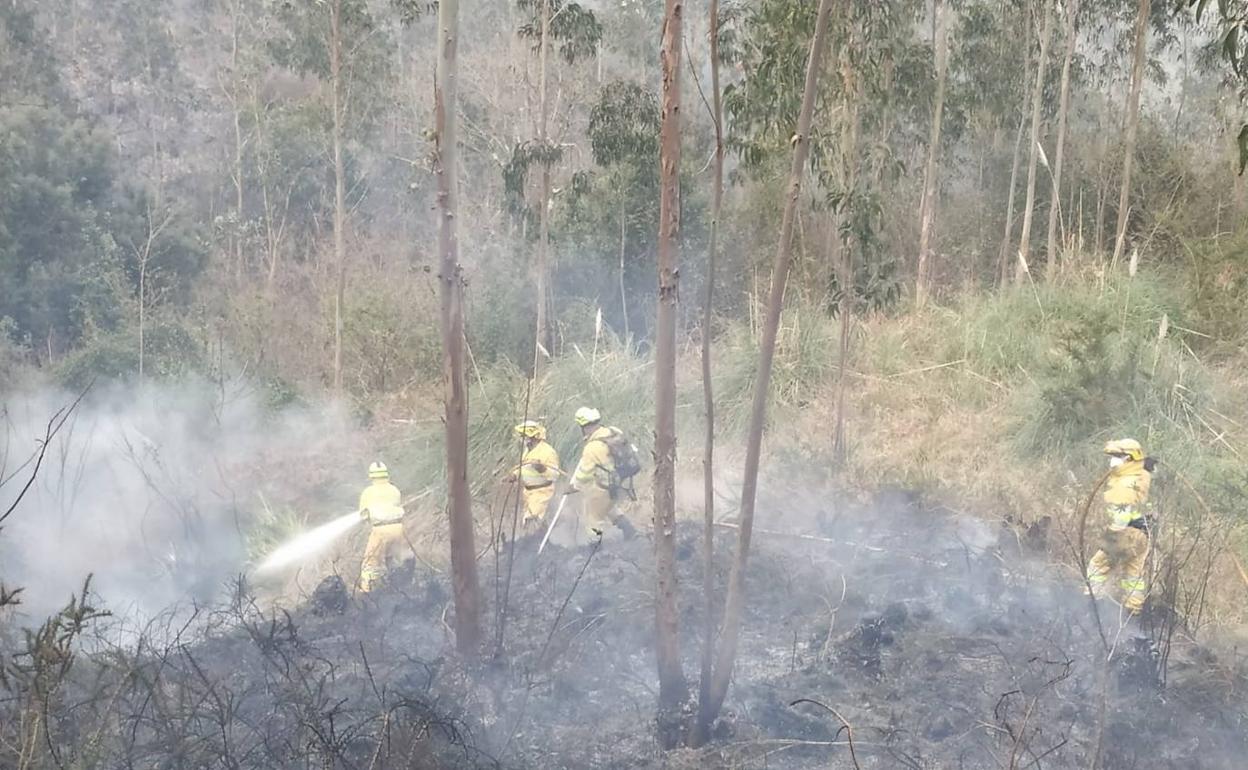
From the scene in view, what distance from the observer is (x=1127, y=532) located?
7375mm

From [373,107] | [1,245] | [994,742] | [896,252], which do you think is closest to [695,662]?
[994,742]

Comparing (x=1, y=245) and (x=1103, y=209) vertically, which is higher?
(x=1103, y=209)

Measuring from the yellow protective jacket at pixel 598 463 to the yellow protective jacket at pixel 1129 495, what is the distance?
394 cm

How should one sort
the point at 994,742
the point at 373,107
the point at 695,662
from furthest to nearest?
the point at 373,107, the point at 695,662, the point at 994,742

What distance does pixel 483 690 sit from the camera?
6301mm

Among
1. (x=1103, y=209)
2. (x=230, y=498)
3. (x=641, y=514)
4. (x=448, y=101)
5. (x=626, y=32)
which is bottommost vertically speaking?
(x=230, y=498)

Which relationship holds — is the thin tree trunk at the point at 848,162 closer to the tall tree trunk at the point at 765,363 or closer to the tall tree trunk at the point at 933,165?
the tall tree trunk at the point at 765,363

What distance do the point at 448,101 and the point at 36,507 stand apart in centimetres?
804

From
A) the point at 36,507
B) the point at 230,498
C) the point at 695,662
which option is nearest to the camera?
the point at 695,662

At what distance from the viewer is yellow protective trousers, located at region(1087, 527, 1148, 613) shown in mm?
7340

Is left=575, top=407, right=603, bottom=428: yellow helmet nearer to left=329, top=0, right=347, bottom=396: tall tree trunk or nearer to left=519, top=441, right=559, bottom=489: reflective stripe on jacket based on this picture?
left=519, top=441, right=559, bottom=489: reflective stripe on jacket

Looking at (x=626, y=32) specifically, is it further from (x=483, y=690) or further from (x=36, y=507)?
(x=483, y=690)

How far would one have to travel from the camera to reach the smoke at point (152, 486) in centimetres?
1101

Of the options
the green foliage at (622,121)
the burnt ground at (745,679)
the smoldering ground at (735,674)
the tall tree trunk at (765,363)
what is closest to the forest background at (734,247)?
the green foliage at (622,121)
